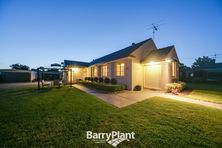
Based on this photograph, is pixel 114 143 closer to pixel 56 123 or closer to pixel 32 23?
pixel 56 123

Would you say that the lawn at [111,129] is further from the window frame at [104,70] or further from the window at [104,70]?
the window at [104,70]

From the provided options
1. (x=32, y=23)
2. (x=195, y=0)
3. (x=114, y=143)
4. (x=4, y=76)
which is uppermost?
(x=195, y=0)

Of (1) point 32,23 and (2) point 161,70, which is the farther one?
(1) point 32,23

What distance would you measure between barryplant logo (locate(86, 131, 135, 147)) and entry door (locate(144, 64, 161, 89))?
30.9 feet

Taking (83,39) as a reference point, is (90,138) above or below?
below

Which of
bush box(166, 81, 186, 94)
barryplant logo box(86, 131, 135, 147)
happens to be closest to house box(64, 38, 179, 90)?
bush box(166, 81, 186, 94)

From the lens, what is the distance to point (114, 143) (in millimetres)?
2779

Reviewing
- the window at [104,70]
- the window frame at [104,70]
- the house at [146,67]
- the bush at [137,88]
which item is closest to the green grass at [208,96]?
the house at [146,67]

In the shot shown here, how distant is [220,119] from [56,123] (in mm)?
5929

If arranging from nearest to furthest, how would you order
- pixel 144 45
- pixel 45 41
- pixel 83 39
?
pixel 144 45 < pixel 45 41 < pixel 83 39

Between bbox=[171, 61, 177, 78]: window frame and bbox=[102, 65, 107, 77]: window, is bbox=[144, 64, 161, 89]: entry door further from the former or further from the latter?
bbox=[102, 65, 107, 77]: window

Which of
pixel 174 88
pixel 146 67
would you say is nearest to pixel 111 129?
pixel 174 88

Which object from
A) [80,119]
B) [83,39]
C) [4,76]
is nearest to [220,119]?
[80,119]

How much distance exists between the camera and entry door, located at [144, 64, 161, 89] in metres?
11.5
